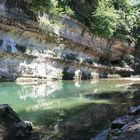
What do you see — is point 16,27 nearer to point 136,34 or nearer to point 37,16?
point 37,16

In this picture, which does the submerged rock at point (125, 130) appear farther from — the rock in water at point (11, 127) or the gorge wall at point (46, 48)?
the gorge wall at point (46, 48)

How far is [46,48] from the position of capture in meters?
37.2

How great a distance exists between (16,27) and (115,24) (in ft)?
64.9

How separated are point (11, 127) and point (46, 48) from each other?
27175 mm

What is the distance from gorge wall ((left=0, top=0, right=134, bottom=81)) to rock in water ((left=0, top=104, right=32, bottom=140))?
66.8 ft

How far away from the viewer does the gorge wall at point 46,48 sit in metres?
31.9

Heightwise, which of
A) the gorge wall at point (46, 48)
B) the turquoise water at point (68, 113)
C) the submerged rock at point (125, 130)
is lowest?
the turquoise water at point (68, 113)

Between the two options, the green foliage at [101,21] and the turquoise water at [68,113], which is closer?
the turquoise water at [68,113]

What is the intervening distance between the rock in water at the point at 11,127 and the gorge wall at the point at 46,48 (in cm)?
2036

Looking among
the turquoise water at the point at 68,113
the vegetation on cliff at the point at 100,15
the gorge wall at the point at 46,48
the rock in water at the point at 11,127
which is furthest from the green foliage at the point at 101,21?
the rock in water at the point at 11,127

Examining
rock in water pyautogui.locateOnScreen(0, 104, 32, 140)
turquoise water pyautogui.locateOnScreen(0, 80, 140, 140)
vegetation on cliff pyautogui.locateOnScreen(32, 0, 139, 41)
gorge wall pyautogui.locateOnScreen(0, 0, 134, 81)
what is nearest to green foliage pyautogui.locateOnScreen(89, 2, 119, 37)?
vegetation on cliff pyautogui.locateOnScreen(32, 0, 139, 41)

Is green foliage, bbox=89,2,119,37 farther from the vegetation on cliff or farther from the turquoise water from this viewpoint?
the turquoise water

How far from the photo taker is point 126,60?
180 ft

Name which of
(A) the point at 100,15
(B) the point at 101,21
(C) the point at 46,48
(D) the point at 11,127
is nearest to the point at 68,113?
(D) the point at 11,127
